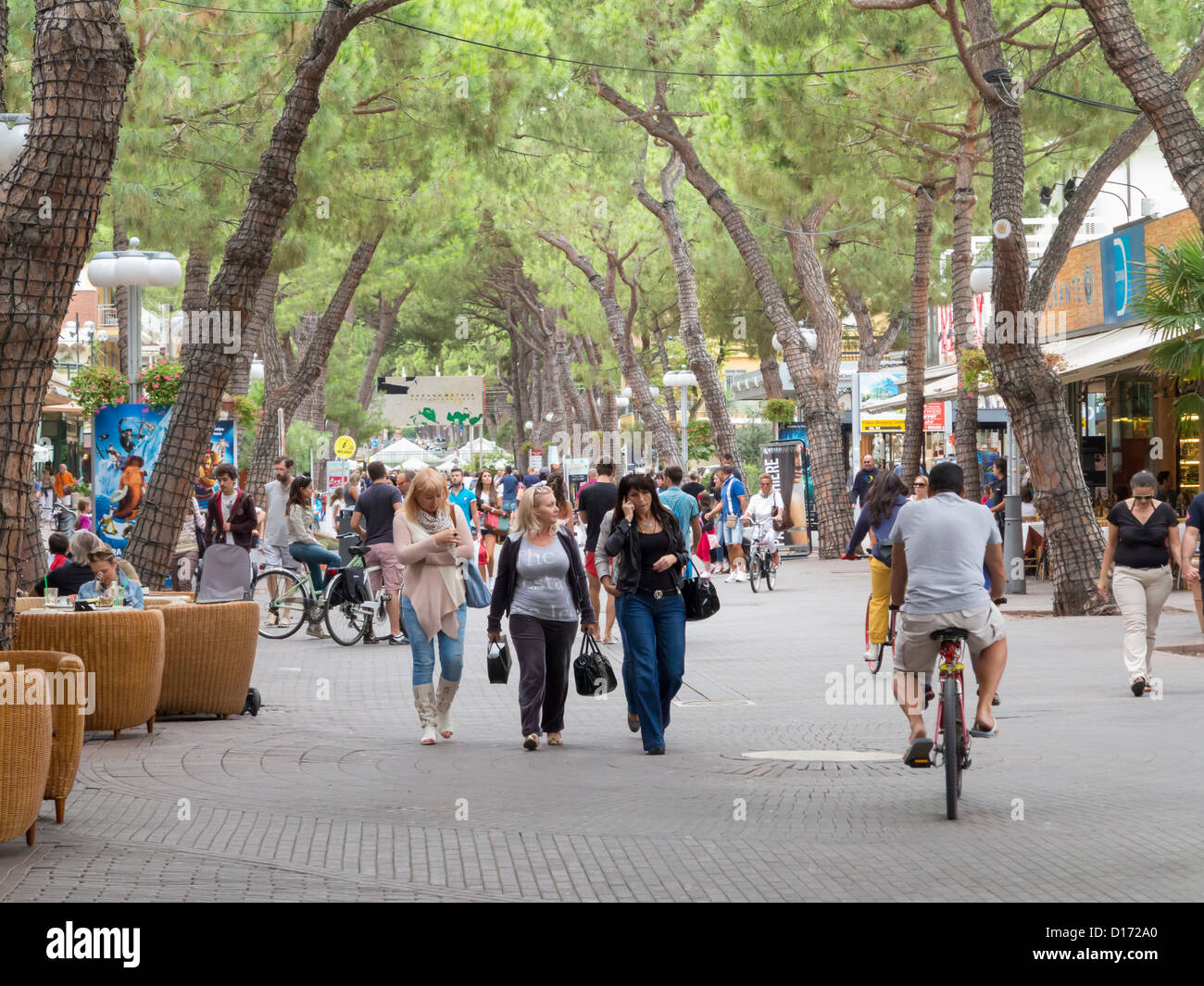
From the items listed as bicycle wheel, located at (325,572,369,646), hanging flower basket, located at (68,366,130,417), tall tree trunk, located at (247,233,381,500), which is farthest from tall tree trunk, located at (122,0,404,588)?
tall tree trunk, located at (247,233,381,500)

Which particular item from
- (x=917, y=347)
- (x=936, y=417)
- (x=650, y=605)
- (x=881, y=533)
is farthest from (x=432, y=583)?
(x=936, y=417)

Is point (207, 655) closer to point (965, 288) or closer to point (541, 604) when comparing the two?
point (541, 604)

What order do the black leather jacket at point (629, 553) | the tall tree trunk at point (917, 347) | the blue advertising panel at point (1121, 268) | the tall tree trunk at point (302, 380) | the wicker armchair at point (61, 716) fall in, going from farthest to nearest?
the tall tree trunk at point (302, 380) → the tall tree trunk at point (917, 347) → the blue advertising panel at point (1121, 268) → the black leather jacket at point (629, 553) → the wicker armchair at point (61, 716)

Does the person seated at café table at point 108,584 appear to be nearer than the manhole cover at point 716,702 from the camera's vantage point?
Yes

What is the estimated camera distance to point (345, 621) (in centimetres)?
1652

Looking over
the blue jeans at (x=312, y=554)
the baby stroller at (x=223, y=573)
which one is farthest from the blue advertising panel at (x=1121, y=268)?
the baby stroller at (x=223, y=573)

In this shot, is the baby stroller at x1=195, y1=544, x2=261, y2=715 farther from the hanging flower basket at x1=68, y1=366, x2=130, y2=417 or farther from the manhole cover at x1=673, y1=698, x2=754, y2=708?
the hanging flower basket at x1=68, y1=366, x2=130, y2=417

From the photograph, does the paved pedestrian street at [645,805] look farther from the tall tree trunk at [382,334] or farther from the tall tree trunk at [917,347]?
the tall tree trunk at [382,334]

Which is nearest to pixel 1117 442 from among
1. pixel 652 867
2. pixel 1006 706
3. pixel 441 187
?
pixel 441 187

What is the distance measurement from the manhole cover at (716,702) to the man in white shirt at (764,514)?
437 inches

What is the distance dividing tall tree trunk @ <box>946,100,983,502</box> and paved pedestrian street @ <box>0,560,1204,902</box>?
28.6 feet

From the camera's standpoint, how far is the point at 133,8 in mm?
18312

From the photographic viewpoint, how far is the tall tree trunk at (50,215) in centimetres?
749
